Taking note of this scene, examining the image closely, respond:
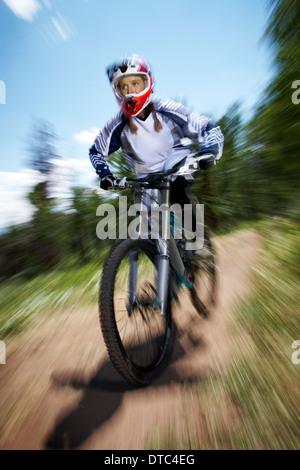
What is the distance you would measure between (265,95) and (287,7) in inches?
39.5

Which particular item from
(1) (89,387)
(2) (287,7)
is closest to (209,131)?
(1) (89,387)

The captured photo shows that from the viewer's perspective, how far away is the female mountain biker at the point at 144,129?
2.09m

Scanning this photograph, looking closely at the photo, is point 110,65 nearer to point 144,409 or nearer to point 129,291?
point 129,291

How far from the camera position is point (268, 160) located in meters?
4.14

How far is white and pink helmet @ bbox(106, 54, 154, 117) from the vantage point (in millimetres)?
2066

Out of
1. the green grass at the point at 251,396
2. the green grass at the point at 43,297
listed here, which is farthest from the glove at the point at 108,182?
the green grass at the point at 43,297

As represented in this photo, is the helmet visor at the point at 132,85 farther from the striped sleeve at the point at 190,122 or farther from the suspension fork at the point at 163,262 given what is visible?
the suspension fork at the point at 163,262

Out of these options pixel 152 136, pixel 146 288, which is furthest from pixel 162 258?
pixel 152 136

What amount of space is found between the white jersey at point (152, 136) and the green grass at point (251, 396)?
1677 mm

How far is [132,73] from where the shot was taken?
2.06 m

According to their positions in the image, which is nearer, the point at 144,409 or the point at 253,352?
the point at 144,409

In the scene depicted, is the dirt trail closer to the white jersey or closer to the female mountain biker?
the female mountain biker

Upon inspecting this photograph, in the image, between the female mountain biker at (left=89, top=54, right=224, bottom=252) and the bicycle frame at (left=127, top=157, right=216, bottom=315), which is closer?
the bicycle frame at (left=127, top=157, right=216, bottom=315)

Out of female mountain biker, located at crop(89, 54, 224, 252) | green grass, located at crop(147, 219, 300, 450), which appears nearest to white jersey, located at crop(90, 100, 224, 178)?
female mountain biker, located at crop(89, 54, 224, 252)
